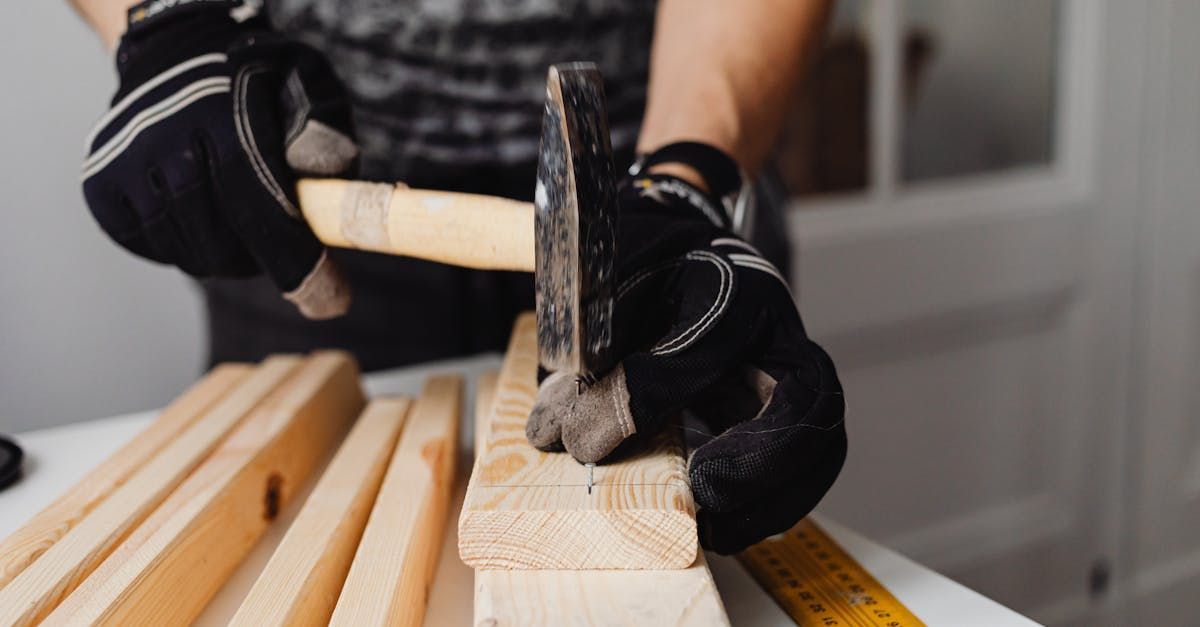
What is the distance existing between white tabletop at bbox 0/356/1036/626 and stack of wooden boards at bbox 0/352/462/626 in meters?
0.01

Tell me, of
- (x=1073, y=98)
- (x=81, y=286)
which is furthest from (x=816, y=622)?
(x=1073, y=98)

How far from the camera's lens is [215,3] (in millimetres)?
893

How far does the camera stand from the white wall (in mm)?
1672

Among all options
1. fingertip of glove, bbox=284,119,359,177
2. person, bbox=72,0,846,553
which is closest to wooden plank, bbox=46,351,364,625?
person, bbox=72,0,846,553

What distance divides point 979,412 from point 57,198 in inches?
78.4

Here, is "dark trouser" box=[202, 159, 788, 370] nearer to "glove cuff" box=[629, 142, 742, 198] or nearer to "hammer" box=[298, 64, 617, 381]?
"glove cuff" box=[629, 142, 742, 198]

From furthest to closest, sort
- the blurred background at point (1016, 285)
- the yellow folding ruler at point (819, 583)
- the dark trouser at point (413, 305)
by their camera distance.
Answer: the blurred background at point (1016, 285) < the dark trouser at point (413, 305) < the yellow folding ruler at point (819, 583)

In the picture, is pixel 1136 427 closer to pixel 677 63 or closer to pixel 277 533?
pixel 677 63

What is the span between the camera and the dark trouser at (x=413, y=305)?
125cm

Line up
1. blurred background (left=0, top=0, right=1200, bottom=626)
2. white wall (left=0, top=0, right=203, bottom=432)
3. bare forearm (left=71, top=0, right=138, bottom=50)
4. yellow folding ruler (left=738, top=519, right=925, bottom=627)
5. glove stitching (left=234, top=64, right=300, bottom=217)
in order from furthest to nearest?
blurred background (left=0, top=0, right=1200, bottom=626) < white wall (left=0, top=0, right=203, bottom=432) < bare forearm (left=71, top=0, right=138, bottom=50) < glove stitching (left=234, top=64, right=300, bottom=217) < yellow folding ruler (left=738, top=519, right=925, bottom=627)

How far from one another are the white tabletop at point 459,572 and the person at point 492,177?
7cm

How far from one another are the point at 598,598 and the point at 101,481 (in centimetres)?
48

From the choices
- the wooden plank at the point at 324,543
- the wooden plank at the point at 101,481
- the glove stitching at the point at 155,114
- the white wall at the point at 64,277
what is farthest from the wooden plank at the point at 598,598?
the white wall at the point at 64,277

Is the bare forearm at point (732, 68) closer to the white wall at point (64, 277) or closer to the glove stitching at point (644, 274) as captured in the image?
the glove stitching at point (644, 274)
